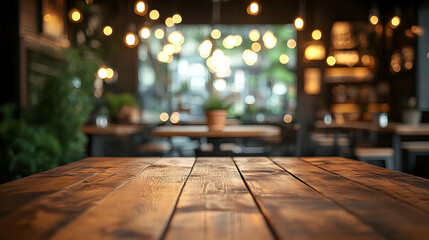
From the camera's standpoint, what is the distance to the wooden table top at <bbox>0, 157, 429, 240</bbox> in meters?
0.76

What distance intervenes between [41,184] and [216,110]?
3.02 meters

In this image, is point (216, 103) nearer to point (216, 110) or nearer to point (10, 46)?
point (216, 110)

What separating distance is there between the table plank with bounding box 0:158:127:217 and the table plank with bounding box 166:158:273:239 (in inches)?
15.7

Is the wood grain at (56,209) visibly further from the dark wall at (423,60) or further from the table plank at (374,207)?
the dark wall at (423,60)

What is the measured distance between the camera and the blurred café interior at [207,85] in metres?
4.41

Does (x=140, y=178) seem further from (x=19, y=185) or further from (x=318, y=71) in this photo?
(x=318, y=71)

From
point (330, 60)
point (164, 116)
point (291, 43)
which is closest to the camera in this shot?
point (330, 60)

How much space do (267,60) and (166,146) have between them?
10.3 metres

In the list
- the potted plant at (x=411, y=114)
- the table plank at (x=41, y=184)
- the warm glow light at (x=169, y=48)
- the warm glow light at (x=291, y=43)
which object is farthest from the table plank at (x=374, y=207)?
the warm glow light at (x=291, y=43)

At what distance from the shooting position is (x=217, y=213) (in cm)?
90

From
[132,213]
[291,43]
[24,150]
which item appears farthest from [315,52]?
[132,213]

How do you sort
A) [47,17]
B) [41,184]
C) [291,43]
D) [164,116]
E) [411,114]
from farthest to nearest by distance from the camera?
[291,43]
[164,116]
[47,17]
[411,114]
[41,184]

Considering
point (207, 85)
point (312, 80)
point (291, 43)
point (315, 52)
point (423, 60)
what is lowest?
point (312, 80)

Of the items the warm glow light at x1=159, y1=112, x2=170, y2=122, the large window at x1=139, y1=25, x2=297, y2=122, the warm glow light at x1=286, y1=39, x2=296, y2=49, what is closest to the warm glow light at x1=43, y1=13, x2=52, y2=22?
the warm glow light at x1=159, y1=112, x2=170, y2=122
